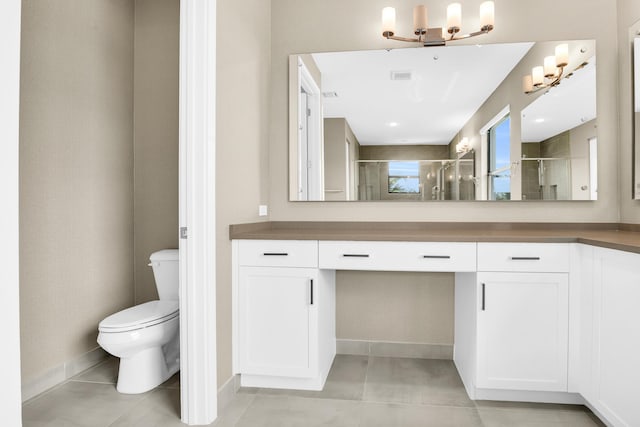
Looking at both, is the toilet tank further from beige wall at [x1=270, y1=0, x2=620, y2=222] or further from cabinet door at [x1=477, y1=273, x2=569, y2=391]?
cabinet door at [x1=477, y1=273, x2=569, y2=391]

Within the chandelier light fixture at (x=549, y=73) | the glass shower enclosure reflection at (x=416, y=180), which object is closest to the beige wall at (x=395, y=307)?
the glass shower enclosure reflection at (x=416, y=180)

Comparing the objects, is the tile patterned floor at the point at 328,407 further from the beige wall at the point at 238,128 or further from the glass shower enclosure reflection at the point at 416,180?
the glass shower enclosure reflection at the point at 416,180

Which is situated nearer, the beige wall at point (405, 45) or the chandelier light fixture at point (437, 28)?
the chandelier light fixture at point (437, 28)

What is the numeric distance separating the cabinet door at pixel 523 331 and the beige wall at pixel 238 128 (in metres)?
1.33

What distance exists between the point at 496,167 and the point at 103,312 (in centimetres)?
278

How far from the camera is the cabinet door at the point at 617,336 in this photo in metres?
1.63

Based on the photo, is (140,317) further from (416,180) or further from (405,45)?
(405,45)

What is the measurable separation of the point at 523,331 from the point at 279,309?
1.27m

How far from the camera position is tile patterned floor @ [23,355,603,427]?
2.00 m

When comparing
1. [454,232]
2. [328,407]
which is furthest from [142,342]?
[454,232]

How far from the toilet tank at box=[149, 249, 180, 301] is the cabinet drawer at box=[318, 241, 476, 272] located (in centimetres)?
101

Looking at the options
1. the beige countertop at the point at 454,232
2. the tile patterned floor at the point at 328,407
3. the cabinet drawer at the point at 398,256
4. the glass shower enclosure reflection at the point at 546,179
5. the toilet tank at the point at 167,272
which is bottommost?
the tile patterned floor at the point at 328,407

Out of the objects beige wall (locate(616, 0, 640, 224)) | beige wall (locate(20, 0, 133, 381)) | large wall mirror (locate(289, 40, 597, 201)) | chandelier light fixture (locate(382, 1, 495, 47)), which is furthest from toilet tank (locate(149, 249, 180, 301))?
beige wall (locate(616, 0, 640, 224))

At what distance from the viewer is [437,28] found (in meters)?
2.66
